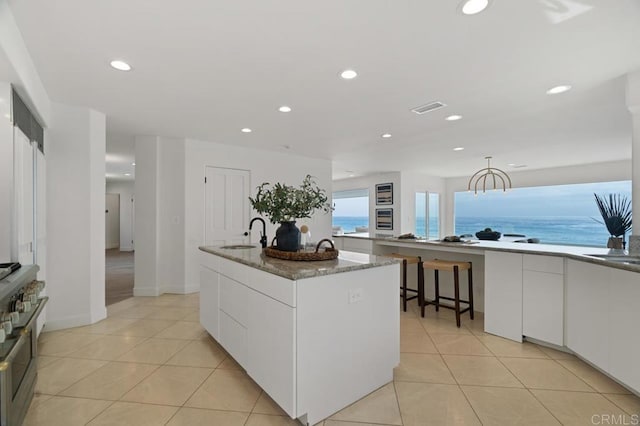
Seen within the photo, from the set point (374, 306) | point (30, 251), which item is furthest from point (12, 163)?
point (374, 306)

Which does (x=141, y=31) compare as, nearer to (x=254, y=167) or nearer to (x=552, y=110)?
(x=254, y=167)

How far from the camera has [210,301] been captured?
280cm

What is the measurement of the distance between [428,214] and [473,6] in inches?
324

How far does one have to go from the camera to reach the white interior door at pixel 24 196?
2209mm

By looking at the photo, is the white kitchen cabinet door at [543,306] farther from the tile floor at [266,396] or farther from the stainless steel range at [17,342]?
the stainless steel range at [17,342]

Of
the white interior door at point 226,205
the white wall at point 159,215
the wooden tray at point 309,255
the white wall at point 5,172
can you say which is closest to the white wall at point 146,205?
the white wall at point 159,215

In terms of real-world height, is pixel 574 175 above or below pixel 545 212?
above

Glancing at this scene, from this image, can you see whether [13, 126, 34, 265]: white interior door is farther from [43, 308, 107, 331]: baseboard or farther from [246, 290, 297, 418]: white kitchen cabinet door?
[246, 290, 297, 418]: white kitchen cabinet door

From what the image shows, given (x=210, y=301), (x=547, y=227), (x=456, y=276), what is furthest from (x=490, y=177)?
(x=210, y=301)

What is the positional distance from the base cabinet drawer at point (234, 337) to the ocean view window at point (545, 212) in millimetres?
7026

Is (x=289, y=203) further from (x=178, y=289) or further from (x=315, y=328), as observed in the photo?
(x=178, y=289)

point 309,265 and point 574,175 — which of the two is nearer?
point 309,265

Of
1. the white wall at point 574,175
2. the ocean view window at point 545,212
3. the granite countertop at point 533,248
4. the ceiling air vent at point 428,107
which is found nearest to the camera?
the granite countertop at point 533,248

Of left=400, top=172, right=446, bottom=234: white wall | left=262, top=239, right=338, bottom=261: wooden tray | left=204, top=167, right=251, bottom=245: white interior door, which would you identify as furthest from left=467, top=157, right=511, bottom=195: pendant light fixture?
left=262, top=239, right=338, bottom=261: wooden tray
